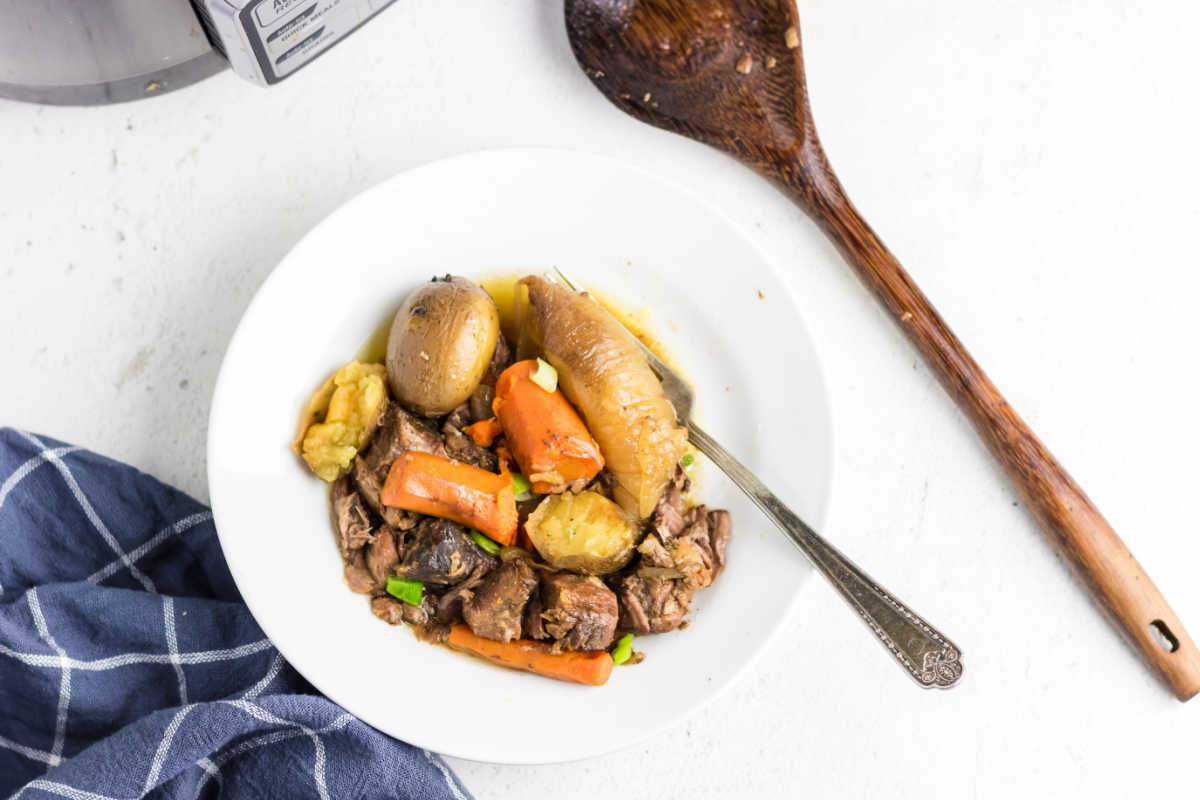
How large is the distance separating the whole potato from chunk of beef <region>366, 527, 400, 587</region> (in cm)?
28

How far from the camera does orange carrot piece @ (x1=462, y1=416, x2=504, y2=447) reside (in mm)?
2188

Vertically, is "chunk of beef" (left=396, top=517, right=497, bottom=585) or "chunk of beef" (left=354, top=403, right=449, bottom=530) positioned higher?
"chunk of beef" (left=354, top=403, right=449, bottom=530)

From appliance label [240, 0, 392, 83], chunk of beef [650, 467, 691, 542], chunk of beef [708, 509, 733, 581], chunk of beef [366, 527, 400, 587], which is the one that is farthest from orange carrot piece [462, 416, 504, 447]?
appliance label [240, 0, 392, 83]

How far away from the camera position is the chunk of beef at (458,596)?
7.05 feet

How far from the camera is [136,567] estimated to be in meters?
2.30

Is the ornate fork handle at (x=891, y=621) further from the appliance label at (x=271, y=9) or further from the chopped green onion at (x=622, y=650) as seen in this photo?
the appliance label at (x=271, y=9)

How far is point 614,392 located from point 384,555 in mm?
609

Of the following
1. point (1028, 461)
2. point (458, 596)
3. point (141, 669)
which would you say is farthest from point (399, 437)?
point (1028, 461)

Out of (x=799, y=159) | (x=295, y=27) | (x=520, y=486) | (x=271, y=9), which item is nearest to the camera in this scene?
(x=271, y=9)

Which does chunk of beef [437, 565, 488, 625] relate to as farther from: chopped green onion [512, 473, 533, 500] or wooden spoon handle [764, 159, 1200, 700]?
wooden spoon handle [764, 159, 1200, 700]

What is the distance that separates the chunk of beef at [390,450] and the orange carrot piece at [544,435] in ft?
0.59

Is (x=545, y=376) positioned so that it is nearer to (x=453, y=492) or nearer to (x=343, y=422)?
(x=453, y=492)

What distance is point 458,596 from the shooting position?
215 cm

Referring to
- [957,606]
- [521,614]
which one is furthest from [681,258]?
[957,606]
